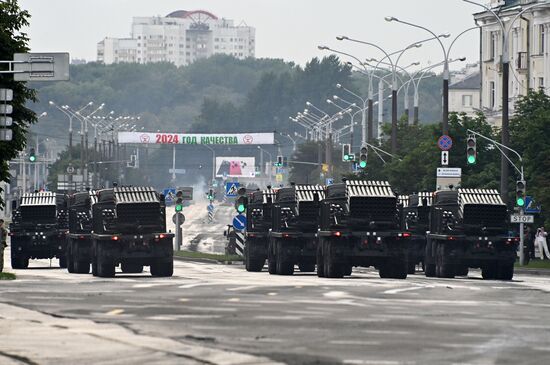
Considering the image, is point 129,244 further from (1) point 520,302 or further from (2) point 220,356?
(2) point 220,356

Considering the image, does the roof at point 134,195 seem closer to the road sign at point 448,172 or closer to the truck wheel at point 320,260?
the truck wheel at point 320,260

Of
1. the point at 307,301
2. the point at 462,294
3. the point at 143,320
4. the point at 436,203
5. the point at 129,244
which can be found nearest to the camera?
the point at 143,320

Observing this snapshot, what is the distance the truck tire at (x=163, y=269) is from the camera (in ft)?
151

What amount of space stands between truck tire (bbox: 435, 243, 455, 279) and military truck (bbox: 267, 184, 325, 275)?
3.83 metres

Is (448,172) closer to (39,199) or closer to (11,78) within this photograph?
(39,199)

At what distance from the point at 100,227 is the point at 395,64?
50541 mm

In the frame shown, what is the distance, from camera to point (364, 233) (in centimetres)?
4334

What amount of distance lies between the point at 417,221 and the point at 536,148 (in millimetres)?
21203

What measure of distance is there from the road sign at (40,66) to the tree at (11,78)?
149 cm

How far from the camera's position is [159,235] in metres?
45.4

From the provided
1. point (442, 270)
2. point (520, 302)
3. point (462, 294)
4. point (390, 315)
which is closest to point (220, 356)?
point (390, 315)

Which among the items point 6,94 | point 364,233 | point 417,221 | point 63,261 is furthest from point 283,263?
point 63,261

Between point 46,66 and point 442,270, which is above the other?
point 46,66

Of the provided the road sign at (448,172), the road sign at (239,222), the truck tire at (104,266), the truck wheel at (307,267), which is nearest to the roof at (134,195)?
the truck tire at (104,266)
